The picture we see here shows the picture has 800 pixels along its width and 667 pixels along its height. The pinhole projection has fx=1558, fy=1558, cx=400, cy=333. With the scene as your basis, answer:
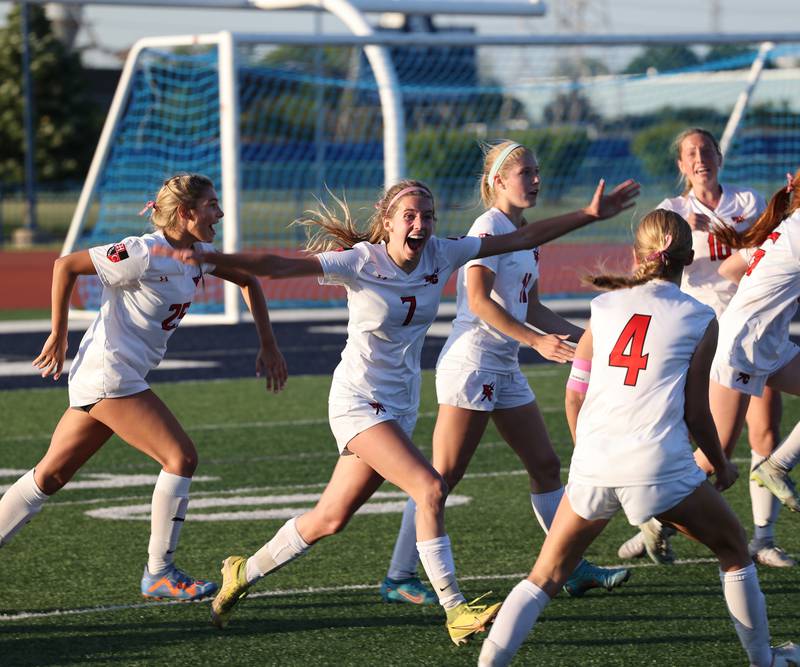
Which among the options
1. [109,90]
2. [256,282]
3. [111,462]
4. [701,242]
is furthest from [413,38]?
[109,90]

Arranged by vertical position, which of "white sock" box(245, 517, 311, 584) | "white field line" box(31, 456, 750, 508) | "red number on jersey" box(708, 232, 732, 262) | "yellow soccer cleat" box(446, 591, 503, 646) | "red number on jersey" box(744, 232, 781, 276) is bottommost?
"white field line" box(31, 456, 750, 508)

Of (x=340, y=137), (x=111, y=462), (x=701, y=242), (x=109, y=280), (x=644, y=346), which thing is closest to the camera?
(x=644, y=346)

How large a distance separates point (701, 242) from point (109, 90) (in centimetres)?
5900

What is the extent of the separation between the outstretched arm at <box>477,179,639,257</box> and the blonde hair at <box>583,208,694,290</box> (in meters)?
0.47

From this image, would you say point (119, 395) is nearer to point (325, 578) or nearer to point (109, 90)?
point (325, 578)

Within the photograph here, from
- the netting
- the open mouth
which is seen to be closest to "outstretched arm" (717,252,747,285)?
the open mouth

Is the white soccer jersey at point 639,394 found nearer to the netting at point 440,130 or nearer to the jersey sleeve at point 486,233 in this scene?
the jersey sleeve at point 486,233

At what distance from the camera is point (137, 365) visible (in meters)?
6.42

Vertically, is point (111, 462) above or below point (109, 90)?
above

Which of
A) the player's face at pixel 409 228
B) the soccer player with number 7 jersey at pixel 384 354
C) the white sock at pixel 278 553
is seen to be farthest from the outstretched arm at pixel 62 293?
the player's face at pixel 409 228

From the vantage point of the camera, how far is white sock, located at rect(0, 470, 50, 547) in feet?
20.7

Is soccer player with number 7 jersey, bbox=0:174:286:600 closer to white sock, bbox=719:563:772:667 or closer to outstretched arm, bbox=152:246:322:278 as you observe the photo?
outstretched arm, bbox=152:246:322:278

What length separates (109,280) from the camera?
626 centimetres

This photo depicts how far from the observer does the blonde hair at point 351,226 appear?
596 centimetres
